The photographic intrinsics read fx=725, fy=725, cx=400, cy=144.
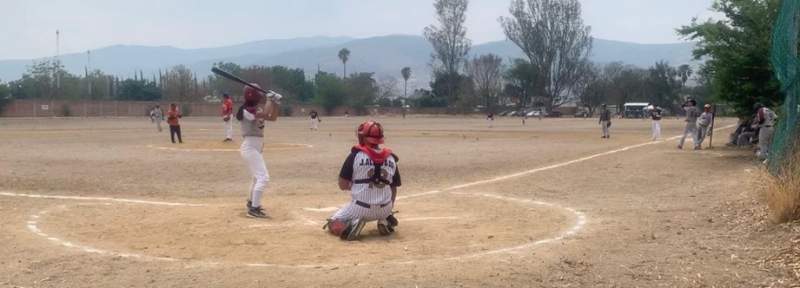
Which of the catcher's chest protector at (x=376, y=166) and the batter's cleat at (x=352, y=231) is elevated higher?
the catcher's chest protector at (x=376, y=166)

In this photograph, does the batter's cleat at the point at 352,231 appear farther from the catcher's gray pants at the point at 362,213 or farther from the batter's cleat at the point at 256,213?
the batter's cleat at the point at 256,213

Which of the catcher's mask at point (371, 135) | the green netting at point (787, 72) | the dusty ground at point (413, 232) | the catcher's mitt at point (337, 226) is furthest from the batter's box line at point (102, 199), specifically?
the green netting at point (787, 72)

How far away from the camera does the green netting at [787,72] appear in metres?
10.1

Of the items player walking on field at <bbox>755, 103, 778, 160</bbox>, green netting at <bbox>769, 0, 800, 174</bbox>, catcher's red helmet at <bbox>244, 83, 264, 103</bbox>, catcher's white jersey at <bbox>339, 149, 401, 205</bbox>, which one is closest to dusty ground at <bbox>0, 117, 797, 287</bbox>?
catcher's white jersey at <bbox>339, 149, 401, 205</bbox>

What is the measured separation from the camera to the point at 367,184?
7.97m

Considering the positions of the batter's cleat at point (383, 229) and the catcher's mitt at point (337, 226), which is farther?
the batter's cleat at point (383, 229)

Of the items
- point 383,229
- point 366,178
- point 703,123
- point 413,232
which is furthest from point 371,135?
point 703,123

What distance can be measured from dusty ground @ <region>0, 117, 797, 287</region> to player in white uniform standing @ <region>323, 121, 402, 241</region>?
28 centimetres

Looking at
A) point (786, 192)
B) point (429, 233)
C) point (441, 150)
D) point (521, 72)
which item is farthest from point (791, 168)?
point (521, 72)

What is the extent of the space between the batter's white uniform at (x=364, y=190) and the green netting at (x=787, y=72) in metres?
5.44

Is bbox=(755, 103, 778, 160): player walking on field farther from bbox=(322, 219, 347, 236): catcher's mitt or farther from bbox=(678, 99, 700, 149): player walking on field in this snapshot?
bbox=(322, 219, 347, 236): catcher's mitt

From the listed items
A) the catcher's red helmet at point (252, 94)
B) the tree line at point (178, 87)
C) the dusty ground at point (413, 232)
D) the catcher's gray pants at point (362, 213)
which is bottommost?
the dusty ground at point (413, 232)

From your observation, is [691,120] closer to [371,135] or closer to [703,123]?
[703,123]

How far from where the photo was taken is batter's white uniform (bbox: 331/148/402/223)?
7.97 metres
